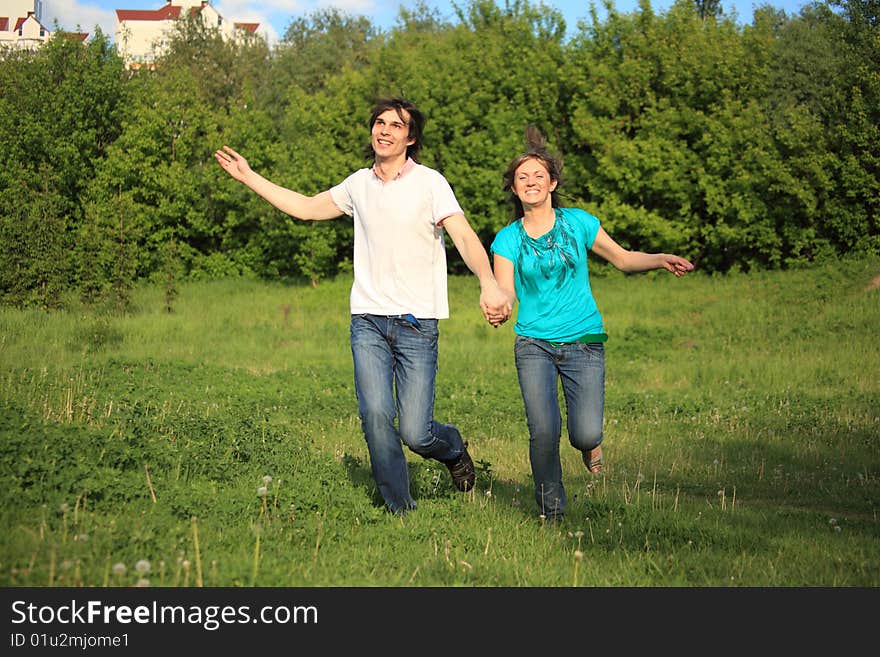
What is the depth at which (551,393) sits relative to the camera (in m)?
6.79

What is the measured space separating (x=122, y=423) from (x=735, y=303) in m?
19.9

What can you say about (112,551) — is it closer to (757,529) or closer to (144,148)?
(757,529)

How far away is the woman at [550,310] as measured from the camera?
6.80m

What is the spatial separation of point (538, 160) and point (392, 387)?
186 cm

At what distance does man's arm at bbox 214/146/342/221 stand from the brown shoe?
6.47ft

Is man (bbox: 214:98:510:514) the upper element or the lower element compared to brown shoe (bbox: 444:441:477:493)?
upper

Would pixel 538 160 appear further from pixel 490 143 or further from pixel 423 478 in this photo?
pixel 490 143

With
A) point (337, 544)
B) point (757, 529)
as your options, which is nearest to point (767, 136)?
point (757, 529)

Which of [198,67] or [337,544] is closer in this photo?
[337,544]

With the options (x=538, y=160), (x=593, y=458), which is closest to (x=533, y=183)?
(x=538, y=160)

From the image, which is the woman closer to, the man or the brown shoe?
the man

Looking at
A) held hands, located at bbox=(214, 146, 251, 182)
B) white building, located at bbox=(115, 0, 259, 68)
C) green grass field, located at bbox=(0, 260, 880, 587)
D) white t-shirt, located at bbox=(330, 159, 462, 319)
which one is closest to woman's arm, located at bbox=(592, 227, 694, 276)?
white t-shirt, located at bbox=(330, 159, 462, 319)

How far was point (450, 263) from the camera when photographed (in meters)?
35.3

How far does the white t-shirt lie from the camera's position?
6.50 metres
